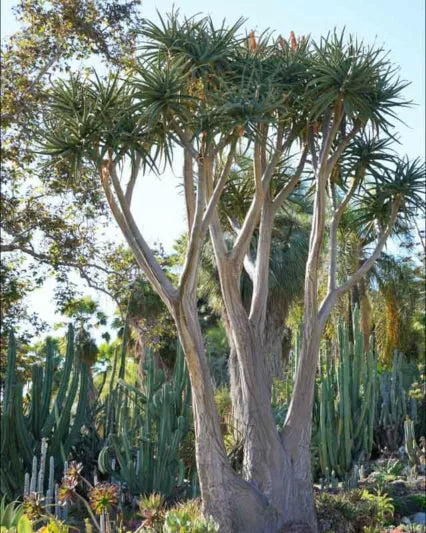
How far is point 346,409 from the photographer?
44.0 feet

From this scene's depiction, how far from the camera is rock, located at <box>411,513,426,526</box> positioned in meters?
11.3

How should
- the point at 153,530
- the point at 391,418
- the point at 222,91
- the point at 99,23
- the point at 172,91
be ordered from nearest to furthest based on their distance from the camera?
the point at 153,530, the point at 172,91, the point at 222,91, the point at 99,23, the point at 391,418

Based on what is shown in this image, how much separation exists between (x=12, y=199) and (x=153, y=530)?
25.7 ft

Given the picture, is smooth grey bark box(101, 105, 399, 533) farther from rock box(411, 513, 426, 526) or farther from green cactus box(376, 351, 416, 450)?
green cactus box(376, 351, 416, 450)

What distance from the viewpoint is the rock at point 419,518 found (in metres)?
11.3

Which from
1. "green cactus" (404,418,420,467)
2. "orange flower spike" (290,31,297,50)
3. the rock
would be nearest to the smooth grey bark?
"orange flower spike" (290,31,297,50)

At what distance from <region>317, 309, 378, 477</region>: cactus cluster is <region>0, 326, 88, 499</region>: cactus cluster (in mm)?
3601

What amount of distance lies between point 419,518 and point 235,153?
5.32m

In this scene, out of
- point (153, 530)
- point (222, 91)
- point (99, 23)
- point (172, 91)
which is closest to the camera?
point (153, 530)

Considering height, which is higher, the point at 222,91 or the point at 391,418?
the point at 222,91

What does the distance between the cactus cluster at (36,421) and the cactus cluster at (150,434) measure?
57 centimetres

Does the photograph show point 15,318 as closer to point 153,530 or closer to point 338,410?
point 338,410

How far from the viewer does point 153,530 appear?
7820mm

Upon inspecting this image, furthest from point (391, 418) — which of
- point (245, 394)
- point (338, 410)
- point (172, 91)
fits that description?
point (172, 91)
